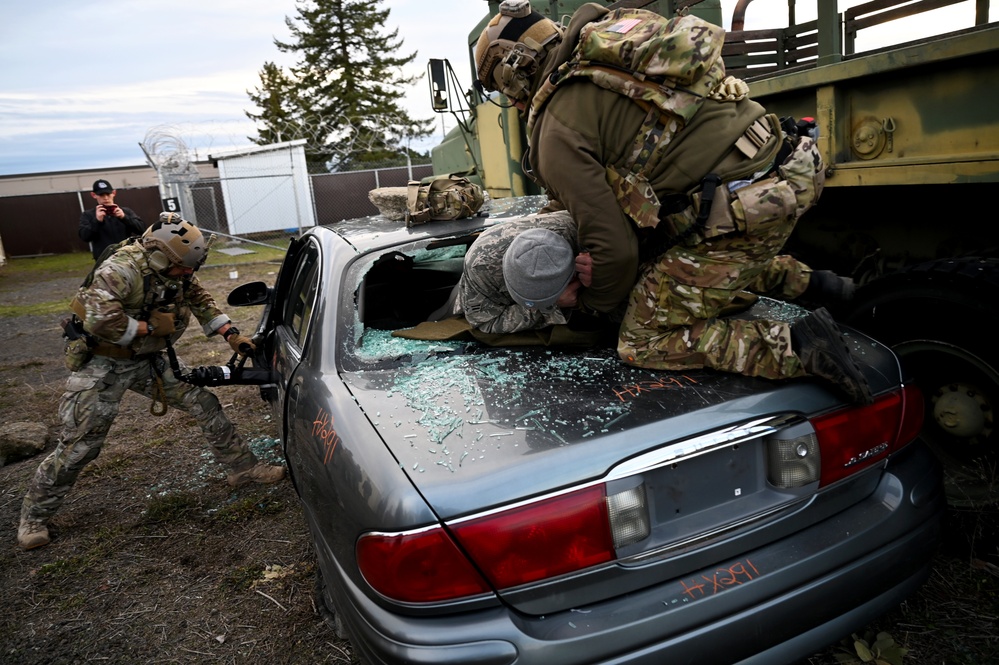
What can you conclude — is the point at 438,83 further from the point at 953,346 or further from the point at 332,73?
the point at 332,73

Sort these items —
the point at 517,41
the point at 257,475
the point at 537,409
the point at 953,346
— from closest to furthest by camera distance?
the point at 537,409 → the point at 517,41 → the point at 953,346 → the point at 257,475

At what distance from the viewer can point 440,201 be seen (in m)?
2.82

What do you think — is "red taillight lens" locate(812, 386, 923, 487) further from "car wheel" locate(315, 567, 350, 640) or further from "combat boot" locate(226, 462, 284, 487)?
"combat boot" locate(226, 462, 284, 487)

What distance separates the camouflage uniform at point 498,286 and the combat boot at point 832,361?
0.76m

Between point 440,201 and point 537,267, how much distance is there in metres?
0.95

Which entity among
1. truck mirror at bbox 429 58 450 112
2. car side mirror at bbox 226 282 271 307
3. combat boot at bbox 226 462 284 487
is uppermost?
truck mirror at bbox 429 58 450 112

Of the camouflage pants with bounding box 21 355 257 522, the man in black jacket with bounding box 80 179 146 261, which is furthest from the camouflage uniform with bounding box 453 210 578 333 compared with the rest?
the man in black jacket with bounding box 80 179 146 261

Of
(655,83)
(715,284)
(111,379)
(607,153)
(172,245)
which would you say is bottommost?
(111,379)

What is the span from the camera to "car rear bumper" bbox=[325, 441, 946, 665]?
142 cm

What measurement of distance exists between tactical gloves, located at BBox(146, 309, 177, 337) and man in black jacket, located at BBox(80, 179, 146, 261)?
450cm

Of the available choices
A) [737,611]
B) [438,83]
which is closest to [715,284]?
[737,611]

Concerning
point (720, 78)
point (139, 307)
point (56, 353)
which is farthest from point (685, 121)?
point (56, 353)

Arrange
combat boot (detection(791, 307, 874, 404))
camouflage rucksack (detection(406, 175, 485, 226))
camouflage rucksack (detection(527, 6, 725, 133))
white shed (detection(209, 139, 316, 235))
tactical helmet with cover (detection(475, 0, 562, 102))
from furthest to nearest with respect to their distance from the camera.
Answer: white shed (detection(209, 139, 316, 235)) → camouflage rucksack (detection(406, 175, 485, 226)) → tactical helmet with cover (detection(475, 0, 562, 102)) → camouflage rucksack (detection(527, 6, 725, 133)) → combat boot (detection(791, 307, 874, 404))

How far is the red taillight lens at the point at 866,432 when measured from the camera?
5.79 feet
